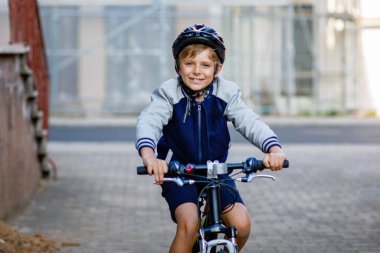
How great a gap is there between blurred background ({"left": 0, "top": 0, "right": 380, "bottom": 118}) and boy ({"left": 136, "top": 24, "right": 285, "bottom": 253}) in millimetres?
21722

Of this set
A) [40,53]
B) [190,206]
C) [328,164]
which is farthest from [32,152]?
[190,206]

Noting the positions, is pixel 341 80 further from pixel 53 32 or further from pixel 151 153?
pixel 151 153

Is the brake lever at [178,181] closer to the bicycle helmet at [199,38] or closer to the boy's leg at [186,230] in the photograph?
the boy's leg at [186,230]

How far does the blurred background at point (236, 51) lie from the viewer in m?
27.9

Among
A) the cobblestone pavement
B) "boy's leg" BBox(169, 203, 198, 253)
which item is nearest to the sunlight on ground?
the cobblestone pavement

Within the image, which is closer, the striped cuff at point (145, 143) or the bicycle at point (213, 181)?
the bicycle at point (213, 181)

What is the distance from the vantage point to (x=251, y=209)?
34.3ft

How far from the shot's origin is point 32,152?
36.7ft

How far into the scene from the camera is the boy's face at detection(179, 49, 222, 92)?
541 cm

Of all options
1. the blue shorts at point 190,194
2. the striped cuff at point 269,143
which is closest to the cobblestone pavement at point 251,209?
the blue shorts at point 190,194

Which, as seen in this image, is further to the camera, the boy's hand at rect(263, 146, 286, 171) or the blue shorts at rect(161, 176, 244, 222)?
the blue shorts at rect(161, 176, 244, 222)

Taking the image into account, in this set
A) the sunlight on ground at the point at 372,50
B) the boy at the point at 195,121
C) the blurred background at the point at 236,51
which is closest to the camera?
the boy at the point at 195,121

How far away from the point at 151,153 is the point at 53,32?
902 inches

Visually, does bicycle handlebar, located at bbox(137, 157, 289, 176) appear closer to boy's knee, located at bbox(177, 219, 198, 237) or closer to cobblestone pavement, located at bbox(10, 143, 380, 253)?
boy's knee, located at bbox(177, 219, 198, 237)
